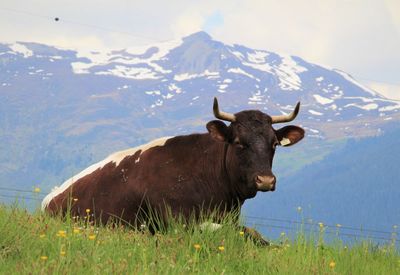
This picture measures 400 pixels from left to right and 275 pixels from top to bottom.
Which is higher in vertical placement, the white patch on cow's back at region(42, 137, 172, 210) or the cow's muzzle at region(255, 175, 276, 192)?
the cow's muzzle at region(255, 175, 276, 192)

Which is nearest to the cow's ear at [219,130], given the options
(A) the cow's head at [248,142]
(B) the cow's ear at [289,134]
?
(A) the cow's head at [248,142]

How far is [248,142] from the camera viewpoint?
37.0 feet

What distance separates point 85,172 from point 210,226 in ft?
16.7

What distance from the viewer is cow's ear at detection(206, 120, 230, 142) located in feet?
37.5

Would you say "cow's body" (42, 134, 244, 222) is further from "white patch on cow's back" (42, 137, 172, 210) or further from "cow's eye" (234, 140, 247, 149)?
"cow's eye" (234, 140, 247, 149)

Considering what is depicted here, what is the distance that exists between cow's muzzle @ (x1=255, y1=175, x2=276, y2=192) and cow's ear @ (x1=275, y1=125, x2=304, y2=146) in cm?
181

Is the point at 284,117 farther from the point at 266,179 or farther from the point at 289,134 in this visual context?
the point at 266,179

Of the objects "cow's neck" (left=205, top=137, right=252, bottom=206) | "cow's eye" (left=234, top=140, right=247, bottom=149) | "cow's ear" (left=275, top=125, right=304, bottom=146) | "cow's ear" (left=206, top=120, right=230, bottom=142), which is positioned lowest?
"cow's neck" (left=205, top=137, right=252, bottom=206)

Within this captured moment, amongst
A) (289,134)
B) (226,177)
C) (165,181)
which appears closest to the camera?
(165,181)

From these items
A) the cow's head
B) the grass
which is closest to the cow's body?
the cow's head

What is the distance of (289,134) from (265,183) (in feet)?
7.32

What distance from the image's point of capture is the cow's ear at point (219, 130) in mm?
11422

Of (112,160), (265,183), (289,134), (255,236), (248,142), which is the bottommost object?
(255,236)

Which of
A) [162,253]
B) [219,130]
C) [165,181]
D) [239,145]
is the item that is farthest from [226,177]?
[162,253]
